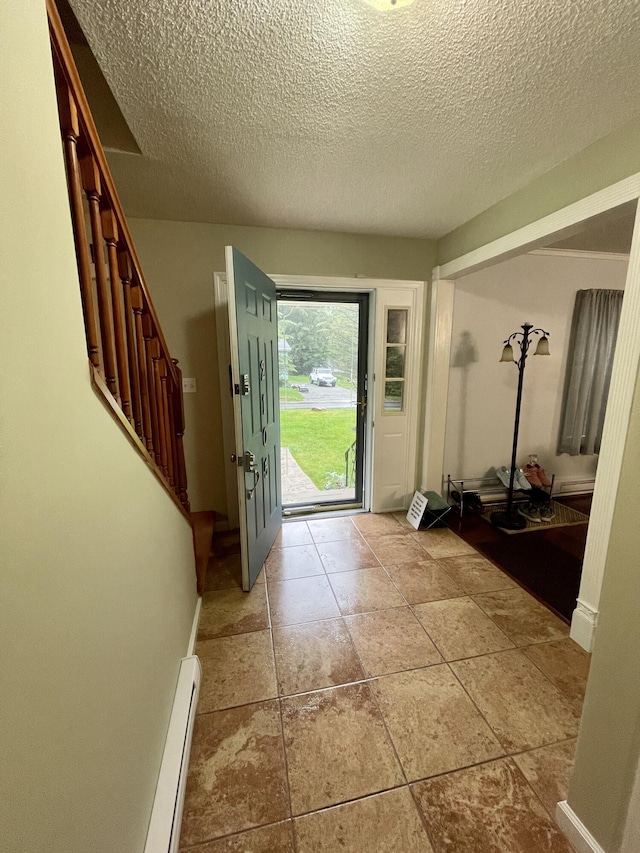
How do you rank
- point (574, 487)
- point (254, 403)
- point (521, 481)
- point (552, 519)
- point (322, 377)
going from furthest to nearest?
point (574, 487), point (322, 377), point (521, 481), point (552, 519), point (254, 403)

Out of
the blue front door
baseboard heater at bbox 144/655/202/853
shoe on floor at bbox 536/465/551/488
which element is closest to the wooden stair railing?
the blue front door

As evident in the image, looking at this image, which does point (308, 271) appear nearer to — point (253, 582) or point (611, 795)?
point (253, 582)

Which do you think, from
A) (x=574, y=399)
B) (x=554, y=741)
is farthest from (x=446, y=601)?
(x=574, y=399)

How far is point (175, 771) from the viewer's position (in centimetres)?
106

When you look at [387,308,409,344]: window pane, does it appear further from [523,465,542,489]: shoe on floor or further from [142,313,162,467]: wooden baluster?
[142,313,162,467]: wooden baluster

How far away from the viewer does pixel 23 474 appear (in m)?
0.51

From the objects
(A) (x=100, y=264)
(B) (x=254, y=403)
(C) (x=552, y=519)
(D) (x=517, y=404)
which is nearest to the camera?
(A) (x=100, y=264)

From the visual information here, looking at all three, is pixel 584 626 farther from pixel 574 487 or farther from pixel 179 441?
pixel 574 487

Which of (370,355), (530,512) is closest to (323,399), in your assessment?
(370,355)

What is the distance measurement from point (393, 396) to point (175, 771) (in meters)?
2.61

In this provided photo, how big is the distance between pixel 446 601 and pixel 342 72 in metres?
2.52

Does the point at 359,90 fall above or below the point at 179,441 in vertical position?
above

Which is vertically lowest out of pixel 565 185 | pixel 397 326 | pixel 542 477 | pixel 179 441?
pixel 542 477

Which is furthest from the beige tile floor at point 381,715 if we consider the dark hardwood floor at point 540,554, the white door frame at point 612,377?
the white door frame at point 612,377
